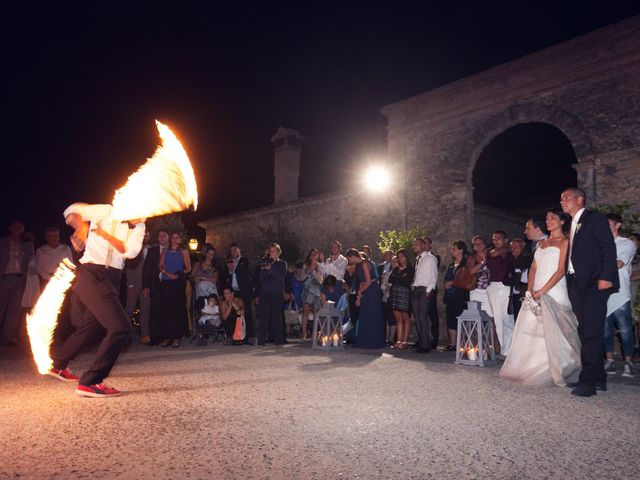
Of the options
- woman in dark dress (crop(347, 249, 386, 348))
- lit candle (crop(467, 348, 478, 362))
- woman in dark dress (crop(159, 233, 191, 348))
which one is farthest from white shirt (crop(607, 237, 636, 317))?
woman in dark dress (crop(159, 233, 191, 348))

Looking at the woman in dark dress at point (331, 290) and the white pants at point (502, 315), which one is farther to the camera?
the woman in dark dress at point (331, 290)

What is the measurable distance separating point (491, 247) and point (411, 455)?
6219 millimetres

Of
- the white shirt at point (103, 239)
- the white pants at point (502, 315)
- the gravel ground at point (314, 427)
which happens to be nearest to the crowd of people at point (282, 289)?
the white pants at point (502, 315)

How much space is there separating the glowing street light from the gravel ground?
12.7 meters

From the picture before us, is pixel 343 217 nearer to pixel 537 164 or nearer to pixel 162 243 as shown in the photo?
pixel 537 164

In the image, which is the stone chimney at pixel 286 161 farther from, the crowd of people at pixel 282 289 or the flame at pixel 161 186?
the flame at pixel 161 186

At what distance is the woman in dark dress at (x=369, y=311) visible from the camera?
8.65 metres

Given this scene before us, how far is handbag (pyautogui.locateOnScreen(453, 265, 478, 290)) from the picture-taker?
25.8ft

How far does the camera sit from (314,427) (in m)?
3.19

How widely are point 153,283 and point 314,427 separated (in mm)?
6359

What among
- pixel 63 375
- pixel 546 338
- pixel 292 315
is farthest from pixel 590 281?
pixel 292 315

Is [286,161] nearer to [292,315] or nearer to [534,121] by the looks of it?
[534,121]

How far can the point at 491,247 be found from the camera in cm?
825

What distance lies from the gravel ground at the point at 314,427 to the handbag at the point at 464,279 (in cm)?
259
